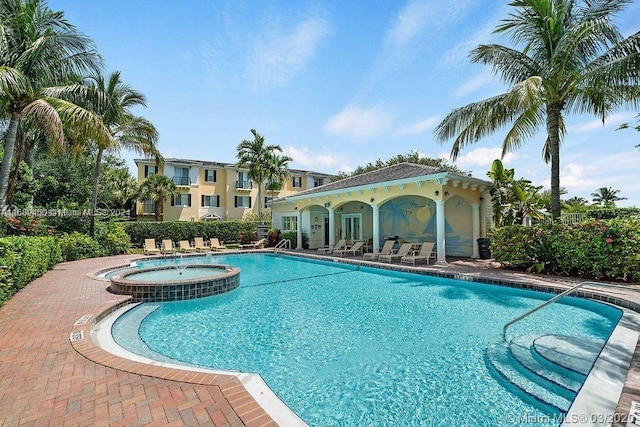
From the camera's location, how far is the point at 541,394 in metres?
3.99

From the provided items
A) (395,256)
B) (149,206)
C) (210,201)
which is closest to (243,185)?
(210,201)

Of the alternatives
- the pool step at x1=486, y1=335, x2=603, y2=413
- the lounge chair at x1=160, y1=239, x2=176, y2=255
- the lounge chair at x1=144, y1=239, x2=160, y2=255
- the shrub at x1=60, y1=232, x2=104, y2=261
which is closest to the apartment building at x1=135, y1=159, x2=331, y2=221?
the lounge chair at x1=160, y1=239, x2=176, y2=255

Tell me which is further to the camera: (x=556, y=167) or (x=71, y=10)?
(x=71, y=10)

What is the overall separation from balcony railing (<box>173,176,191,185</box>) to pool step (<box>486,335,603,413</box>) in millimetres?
34216

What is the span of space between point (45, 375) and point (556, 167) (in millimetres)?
15403

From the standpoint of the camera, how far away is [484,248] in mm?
15805

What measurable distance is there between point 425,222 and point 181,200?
26219mm

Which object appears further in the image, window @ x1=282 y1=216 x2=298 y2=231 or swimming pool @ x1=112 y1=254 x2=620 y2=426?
window @ x1=282 y1=216 x2=298 y2=231

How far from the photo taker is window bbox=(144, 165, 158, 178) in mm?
33000

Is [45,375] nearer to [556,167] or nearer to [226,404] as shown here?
[226,404]

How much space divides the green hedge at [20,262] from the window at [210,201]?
23269 millimetres

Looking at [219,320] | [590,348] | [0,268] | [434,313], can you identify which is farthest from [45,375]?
[590,348]

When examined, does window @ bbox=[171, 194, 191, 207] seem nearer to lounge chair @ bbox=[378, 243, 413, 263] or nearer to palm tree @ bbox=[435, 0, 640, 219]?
lounge chair @ bbox=[378, 243, 413, 263]

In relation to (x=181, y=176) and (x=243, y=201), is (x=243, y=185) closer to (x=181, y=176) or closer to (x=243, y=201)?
(x=243, y=201)
